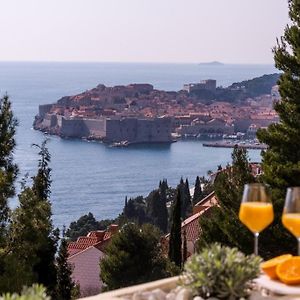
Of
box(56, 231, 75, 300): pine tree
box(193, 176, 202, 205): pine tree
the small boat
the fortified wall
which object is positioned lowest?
the small boat

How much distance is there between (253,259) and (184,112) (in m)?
68.2

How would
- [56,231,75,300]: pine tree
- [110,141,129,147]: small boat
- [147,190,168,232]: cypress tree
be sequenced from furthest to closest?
[110,141,129,147]: small boat
[147,190,168,232]: cypress tree
[56,231,75,300]: pine tree

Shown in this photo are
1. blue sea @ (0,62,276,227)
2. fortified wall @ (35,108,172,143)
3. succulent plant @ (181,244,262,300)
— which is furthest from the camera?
fortified wall @ (35,108,172,143)

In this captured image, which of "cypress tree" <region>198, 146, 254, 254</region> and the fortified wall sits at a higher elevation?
"cypress tree" <region>198, 146, 254, 254</region>

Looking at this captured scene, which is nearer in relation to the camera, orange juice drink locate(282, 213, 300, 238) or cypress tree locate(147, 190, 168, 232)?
orange juice drink locate(282, 213, 300, 238)

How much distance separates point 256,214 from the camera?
1784 millimetres

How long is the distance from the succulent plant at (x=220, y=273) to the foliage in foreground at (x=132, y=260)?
8.14m

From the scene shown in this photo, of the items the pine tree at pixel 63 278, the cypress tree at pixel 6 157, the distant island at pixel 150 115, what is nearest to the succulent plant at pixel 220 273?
the cypress tree at pixel 6 157

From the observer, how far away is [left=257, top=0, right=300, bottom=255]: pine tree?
590cm

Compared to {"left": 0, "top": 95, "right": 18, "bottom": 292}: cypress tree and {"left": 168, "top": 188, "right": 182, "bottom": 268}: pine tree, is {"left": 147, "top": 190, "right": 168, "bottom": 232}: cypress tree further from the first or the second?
{"left": 0, "top": 95, "right": 18, "bottom": 292}: cypress tree

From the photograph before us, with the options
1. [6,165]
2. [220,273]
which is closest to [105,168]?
[6,165]

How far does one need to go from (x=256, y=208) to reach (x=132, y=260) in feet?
26.9

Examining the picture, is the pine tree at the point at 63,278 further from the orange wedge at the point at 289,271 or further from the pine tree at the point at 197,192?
the pine tree at the point at 197,192

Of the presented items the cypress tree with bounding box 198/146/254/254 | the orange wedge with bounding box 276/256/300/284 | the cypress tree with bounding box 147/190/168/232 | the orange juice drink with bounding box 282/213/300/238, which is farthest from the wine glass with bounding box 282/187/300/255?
the cypress tree with bounding box 147/190/168/232
